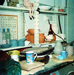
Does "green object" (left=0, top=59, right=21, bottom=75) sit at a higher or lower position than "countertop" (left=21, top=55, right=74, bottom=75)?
higher

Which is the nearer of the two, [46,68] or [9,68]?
[9,68]

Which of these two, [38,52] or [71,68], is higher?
[38,52]

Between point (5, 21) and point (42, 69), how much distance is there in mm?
1021

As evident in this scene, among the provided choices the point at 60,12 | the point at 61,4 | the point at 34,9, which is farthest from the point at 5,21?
the point at 61,4

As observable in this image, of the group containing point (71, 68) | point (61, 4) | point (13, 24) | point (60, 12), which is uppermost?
point (61, 4)

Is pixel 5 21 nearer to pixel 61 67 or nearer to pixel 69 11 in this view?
pixel 61 67

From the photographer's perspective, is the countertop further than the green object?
Yes

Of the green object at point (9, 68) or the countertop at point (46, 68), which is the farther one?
the countertop at point (46, 68)

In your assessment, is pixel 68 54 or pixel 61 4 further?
pixel 61 4

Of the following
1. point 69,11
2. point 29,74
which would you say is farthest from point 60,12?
point 29,74

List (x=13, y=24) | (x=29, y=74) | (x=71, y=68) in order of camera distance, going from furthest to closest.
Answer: (x=13, y=24), (x=71, y=68), (x=29, y=74)

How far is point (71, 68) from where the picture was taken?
5.20 feet

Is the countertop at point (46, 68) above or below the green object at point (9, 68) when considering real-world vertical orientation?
below

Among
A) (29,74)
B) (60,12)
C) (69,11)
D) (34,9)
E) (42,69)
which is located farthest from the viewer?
(69,11)
